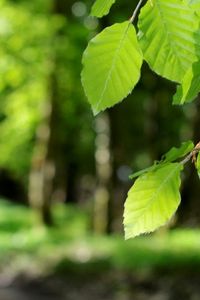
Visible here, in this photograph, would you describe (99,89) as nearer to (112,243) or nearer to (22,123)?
(112,243)

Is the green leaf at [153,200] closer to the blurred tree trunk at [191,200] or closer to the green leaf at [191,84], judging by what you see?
the green leaf at [191,84]

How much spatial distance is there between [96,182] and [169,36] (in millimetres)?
16443

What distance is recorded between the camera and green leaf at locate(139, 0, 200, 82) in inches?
38.2

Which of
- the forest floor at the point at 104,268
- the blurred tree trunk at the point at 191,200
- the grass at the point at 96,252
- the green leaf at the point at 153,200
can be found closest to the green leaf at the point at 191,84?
the green leaf at the point at 153,200

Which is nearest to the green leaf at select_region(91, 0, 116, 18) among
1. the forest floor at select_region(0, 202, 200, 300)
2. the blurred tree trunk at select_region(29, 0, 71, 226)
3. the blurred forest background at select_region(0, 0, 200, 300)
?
the forest floor at select_region(0, 202, 200, 300)

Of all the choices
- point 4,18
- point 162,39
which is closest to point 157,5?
point 162,39

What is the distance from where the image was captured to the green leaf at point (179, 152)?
106 cm

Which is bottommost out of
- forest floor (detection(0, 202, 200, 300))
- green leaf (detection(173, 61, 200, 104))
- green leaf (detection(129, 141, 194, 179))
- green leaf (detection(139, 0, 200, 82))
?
forest floor (detection(0, 202, 200, 300))

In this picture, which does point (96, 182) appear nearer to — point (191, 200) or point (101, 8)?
point (191, 200)

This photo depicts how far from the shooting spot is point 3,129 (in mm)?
21578

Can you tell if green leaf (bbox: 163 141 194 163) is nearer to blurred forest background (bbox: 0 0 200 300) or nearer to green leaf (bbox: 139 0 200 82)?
green leaf (bbox: 139 0 200 82)

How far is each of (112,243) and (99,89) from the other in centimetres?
1200

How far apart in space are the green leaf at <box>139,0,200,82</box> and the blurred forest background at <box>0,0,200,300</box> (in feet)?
28.8

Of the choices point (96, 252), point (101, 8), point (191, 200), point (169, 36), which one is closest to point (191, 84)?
point (169, 36)
